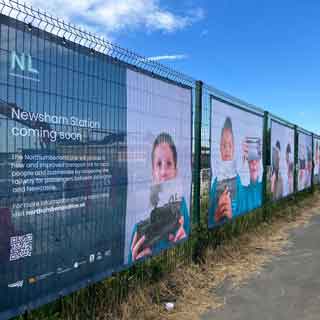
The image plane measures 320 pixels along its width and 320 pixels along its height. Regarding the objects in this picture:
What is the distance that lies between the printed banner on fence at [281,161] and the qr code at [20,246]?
9223 mm

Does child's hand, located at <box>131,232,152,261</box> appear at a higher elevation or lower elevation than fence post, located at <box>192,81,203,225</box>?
lower

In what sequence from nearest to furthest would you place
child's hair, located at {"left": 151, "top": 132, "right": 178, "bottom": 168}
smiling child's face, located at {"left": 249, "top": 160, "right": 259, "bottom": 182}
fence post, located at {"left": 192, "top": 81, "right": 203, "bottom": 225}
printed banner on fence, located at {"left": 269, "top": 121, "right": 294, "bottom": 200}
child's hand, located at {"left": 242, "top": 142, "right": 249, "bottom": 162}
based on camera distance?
child's hair, located at {"left": 151, "top": 132, "right": 178, "bottom": 168}, fence post, located at {"left": 192, "top": 81, "right": 203, "bottom": 225}, child's hand, located at {"left": 242, "top": 142, "right": 249, "bottom": 162}, smiling child's face, located at {"left": 249, "top": 160, "right": 259, "bottom": 182}, printed banner on fence, located at {"left": 269, "top": 121, "right": 294, "bottom": 200}

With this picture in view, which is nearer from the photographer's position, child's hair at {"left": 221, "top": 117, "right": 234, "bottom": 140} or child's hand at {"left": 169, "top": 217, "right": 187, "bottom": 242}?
child's hand at {"left": 169, "top": 217, "right": 187, "bottom": 242}

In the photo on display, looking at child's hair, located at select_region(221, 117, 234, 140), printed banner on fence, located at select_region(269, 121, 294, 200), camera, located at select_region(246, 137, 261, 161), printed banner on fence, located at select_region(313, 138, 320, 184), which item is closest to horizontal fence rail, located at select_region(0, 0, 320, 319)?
child's hair, located at select_region(221, 117, 234, 140)

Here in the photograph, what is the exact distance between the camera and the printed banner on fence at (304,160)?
17.0m

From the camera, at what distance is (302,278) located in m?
6.60

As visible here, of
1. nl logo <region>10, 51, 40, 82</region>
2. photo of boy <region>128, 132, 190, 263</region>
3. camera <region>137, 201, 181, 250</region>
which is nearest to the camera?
nl logo <region>10, 51, 40, 82</region>

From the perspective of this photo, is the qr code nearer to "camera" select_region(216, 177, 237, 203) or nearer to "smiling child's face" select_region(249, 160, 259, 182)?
"camera" select_region(216, 177, 237, 203)

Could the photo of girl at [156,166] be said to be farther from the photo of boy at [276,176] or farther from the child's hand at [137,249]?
the photo of boy at [276,176]

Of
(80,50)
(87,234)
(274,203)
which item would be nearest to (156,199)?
(87,234)

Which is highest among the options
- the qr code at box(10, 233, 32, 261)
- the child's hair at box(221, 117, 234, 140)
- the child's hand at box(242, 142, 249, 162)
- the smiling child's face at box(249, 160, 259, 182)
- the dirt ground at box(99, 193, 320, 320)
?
the child's hair at box(221, 117, 234, 140)

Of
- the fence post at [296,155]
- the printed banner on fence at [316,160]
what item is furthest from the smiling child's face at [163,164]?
the printed banner on fence at [316,160]

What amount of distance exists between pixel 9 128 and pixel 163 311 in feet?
9.23

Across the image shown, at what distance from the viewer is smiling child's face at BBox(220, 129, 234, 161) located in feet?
26.1
